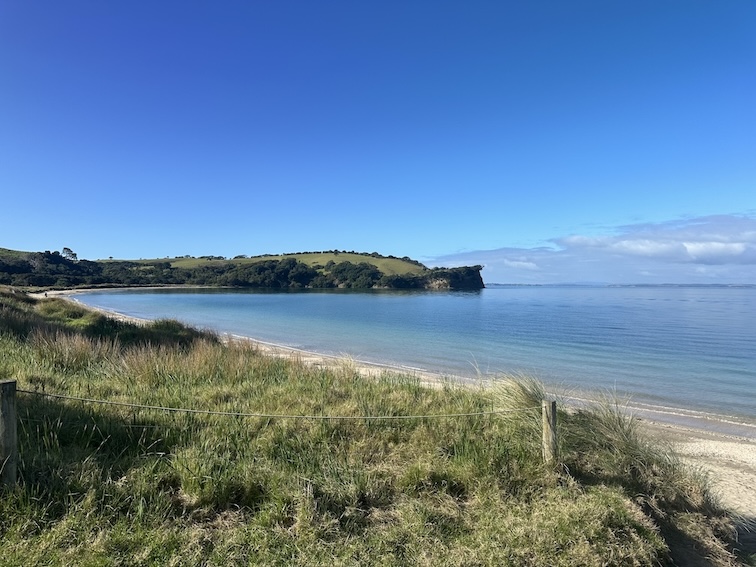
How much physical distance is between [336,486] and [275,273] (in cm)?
16117

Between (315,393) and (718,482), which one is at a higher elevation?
(315,393)

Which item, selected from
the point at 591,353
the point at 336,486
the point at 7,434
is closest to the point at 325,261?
the point at 591,353

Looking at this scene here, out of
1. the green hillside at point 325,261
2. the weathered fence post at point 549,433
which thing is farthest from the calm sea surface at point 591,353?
the green hillside at point 325,261

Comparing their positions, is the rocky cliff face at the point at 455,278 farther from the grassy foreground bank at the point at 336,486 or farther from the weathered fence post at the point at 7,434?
the weathered fence post at the point at 7,434

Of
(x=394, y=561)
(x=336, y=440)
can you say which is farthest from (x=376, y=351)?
(x=394, y=561)

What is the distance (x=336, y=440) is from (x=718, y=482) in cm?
671

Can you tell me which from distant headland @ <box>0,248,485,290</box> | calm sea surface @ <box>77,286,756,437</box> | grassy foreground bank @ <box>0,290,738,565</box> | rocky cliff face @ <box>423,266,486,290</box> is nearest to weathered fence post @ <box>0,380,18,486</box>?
grassy foreground bank @ <box>0,290,738,565</box>

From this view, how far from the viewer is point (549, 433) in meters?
5.26

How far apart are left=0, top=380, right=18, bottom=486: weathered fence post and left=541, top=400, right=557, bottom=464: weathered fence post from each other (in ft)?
17.4

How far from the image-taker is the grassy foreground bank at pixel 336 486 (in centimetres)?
378

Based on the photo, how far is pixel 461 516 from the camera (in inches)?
173

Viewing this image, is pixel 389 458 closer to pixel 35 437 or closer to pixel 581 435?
pixel 581 435

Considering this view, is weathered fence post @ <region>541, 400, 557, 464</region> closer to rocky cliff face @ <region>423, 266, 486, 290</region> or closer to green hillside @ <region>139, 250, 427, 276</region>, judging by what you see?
green hillside @ <region>139, 250, 427, 276</region>

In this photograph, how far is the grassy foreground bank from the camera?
3.78 m
